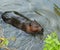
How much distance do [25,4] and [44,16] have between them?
90 centimetres

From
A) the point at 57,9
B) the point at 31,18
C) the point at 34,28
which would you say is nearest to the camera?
the point at 34,28

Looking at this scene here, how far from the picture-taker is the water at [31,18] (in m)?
5.00

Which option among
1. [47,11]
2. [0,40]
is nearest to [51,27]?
[47,11]

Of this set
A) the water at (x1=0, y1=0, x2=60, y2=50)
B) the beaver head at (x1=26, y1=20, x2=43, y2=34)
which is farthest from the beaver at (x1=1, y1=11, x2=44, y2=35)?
the water at (x1=0, y1=0, x2=60, y2=50)

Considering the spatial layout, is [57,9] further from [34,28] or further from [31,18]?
[34,28]

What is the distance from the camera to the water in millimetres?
5004

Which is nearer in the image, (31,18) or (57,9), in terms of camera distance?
(31,18)

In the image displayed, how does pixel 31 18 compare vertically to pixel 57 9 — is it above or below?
below

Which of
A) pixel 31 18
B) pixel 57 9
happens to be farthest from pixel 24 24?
pixel 57 9

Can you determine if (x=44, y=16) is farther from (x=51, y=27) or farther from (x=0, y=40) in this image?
(x=0, y=40)

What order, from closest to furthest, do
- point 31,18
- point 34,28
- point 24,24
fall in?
point 34,28
point 24,24
point 31,18

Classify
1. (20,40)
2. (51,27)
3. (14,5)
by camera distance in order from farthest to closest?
(14,5) → (51,27) → (20,40)

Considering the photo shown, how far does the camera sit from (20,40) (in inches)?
202

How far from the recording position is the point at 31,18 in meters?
6.01
